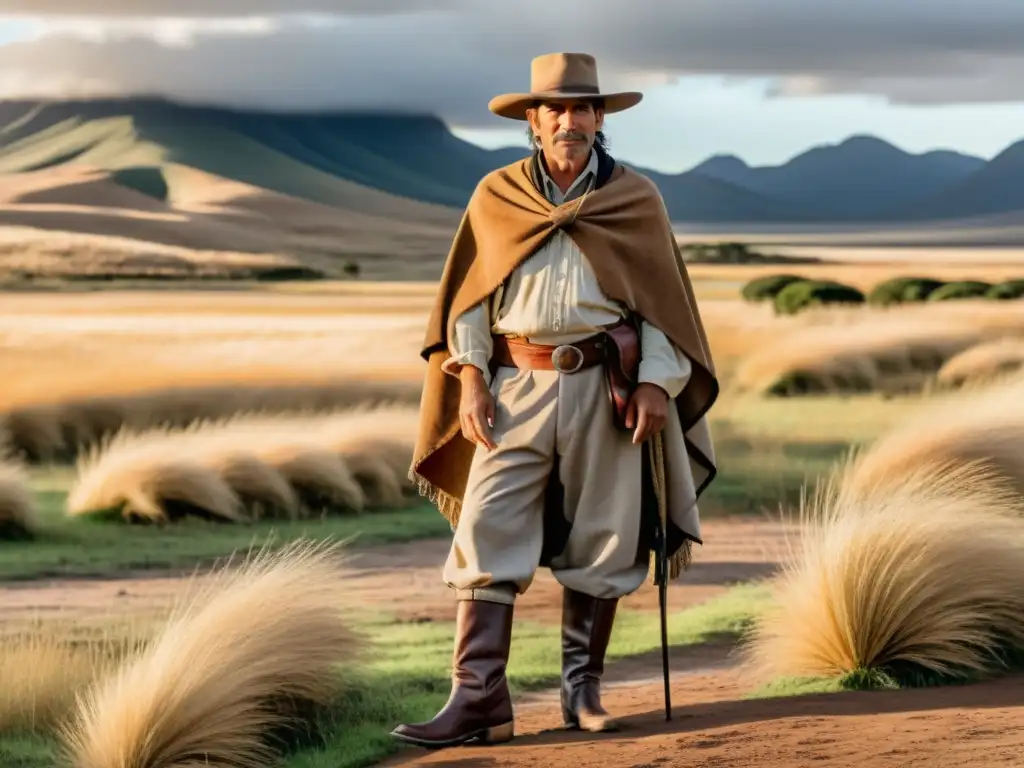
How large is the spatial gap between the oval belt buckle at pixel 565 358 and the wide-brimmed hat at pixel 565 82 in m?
0.76

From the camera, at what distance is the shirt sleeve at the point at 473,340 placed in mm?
5582

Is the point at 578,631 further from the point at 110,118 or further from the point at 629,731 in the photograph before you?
the point at 110,118

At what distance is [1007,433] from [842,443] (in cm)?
519

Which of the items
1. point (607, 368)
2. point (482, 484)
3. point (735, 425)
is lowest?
point (735, 425)

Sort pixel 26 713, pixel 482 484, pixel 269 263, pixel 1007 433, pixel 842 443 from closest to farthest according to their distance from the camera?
pixel 482 484 → pixel 26 713 → pixel 1007 433 → pixel 842 443 → pixel 269 263

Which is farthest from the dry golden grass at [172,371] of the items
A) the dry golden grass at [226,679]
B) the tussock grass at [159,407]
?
the dry golden grass at [226,679]

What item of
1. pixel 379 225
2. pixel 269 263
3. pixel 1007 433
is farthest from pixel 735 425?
pixel 379 225

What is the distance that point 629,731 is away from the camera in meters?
5.57

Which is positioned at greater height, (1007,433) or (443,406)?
(443,406)

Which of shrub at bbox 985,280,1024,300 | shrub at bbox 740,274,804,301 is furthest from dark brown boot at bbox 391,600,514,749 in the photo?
shrub at bbox 740,274,804,301

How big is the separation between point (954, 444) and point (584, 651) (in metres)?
5.18

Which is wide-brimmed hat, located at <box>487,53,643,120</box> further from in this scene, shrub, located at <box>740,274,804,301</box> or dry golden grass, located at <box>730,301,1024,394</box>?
shrub, located at <box>740,274,804,301</box>

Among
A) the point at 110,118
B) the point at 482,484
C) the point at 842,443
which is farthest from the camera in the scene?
the point at 110,118

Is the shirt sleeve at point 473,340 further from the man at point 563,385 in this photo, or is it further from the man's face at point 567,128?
the man's face at point 567,128
